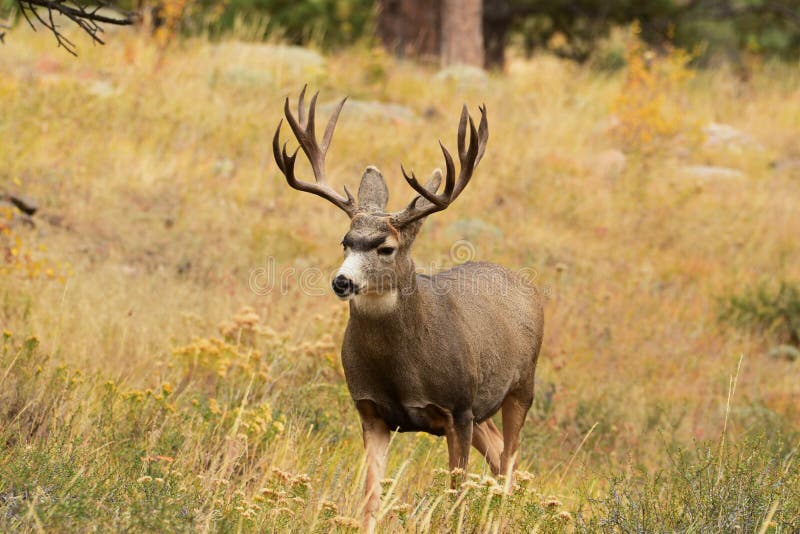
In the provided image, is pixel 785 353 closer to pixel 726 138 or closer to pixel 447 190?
pixel 447 190

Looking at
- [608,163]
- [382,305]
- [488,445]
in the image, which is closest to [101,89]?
[608,163]

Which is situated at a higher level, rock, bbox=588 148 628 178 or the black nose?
rock, bbox=588 148 628 178

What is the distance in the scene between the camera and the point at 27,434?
5.84 metres

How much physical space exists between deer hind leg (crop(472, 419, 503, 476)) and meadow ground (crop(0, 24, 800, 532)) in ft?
0.76

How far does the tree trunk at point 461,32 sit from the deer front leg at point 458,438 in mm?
12529

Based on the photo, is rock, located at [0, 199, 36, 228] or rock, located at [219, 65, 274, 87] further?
rock, located at [219, 65, 274, 87]

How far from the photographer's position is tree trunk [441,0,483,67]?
1736 cm

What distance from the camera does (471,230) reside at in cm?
1187

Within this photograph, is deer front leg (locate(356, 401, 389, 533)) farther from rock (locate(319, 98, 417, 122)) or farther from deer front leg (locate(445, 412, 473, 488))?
rock (locate(319, 98, 417, 122))

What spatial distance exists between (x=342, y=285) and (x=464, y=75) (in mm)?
11937

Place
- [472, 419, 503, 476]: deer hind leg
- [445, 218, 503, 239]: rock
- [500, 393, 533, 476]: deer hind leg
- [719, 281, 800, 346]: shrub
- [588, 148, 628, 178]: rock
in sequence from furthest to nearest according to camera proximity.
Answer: [588, 148, 628, 178]: rock
[445, 218, 503, 239]: rock
[719, 281, 800, 346]: shrub
[472, 419, 503, 476]: deer hind leg
[500, 393, 533, 476]: deer hind leg

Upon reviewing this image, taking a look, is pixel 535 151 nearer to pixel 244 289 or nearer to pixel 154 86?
pixel 154 86

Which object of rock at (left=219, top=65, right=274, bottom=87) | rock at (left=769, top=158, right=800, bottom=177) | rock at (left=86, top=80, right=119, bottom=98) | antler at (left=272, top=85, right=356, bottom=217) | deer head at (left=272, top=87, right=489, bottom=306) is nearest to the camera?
deer head at (left=272, top=87, right=489, bottom=306)

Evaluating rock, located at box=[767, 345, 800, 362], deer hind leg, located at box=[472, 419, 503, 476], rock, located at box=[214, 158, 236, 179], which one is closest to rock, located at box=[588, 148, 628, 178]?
rock, located at box=[767, 345, 800, 362]
